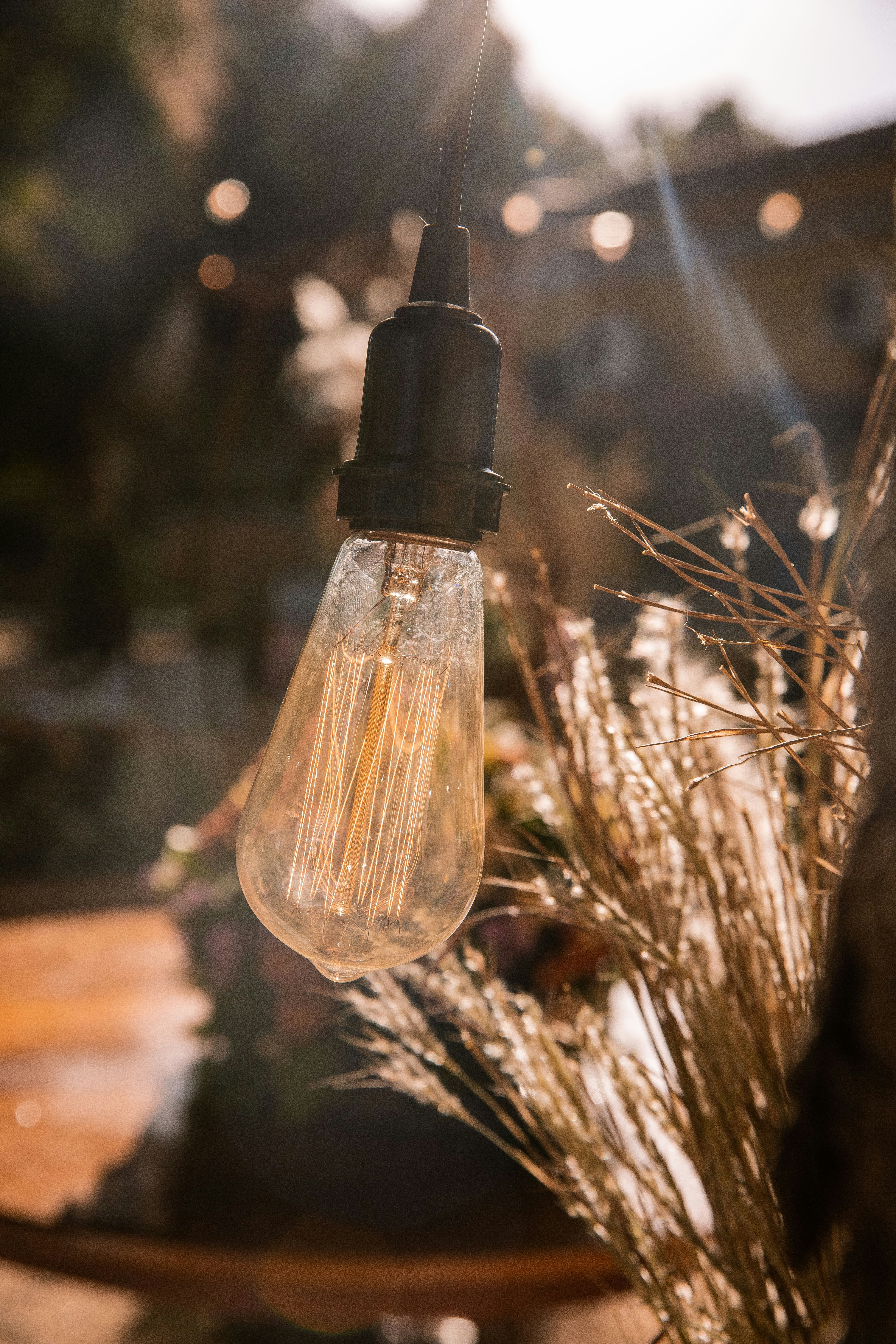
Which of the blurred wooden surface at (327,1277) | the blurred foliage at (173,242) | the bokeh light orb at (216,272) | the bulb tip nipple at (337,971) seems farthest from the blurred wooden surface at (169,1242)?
the bokeh light orb at (216,272)

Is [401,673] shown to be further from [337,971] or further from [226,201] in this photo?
[226,201]

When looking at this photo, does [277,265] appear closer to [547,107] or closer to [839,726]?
[547,107]

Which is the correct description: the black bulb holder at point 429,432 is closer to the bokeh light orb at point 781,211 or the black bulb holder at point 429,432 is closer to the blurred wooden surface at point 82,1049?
the blurred wooden surface at point 82,1049

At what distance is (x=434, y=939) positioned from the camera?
30 cm

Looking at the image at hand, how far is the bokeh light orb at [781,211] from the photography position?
3.26 meters

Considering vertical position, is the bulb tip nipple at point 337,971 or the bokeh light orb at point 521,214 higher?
the bokeh light orb at point 521,214

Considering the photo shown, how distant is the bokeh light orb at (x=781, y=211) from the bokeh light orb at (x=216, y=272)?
74.3 inches

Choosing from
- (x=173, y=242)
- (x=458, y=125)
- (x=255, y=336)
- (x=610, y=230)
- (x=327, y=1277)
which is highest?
(x=610, y=230)

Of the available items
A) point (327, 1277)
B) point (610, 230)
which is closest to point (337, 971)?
point (327, 1277)

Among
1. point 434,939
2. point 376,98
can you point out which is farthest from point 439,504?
point 376,98

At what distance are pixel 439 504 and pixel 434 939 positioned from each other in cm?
14

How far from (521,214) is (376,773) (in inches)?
105

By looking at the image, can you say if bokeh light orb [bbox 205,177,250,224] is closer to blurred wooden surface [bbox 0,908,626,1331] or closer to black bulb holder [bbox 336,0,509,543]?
blurred wooden surface [bbox 0,908,626,1331]

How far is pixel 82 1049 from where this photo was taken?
3.44 ft
